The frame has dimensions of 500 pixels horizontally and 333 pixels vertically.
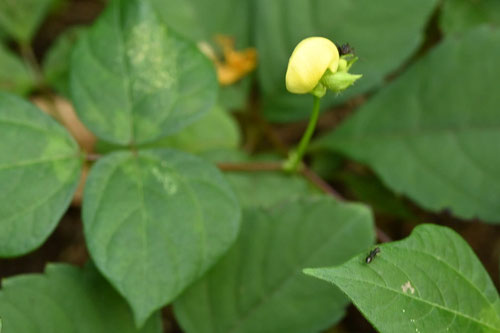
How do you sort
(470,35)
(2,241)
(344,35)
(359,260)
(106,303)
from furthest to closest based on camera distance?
1. (344,35)
2. (470,35)
3. (106,303)
4. (2,241)
5. (359,260)

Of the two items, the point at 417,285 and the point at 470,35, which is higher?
the point at 470,35

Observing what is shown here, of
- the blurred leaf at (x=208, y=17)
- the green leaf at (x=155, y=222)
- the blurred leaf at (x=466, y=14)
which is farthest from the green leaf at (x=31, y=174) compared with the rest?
the blurred leaf at (x=466, y=14)

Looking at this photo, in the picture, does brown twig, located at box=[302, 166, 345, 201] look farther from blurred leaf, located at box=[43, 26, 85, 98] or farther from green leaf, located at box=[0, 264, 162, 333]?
blurred leaf, located at box=[43, 26, 85, 98]

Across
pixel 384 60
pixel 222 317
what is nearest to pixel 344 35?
pixel 384 60

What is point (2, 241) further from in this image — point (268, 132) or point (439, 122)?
point (439, 122)

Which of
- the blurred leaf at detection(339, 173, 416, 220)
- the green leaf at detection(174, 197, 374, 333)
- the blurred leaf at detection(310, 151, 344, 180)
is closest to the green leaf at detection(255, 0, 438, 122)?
the blurred leaf at detection(310, 151, 344, 180)

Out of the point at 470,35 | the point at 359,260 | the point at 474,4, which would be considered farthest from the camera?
the point at 474,4

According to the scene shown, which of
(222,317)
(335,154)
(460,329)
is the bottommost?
(222,317)
